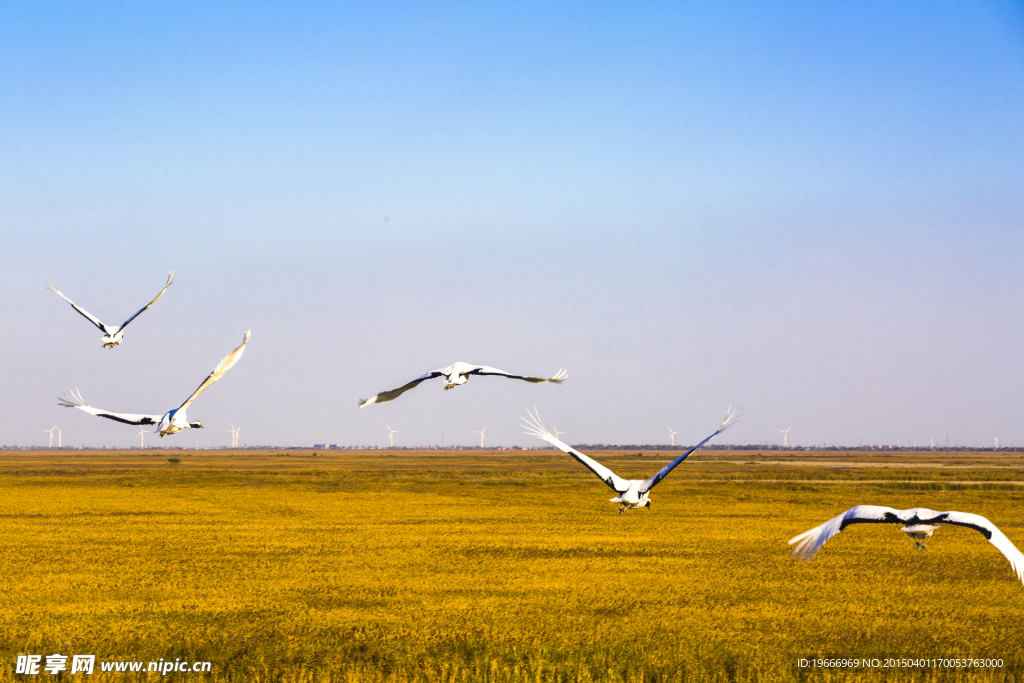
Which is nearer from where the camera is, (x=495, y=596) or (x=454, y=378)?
(x=454, y=378)

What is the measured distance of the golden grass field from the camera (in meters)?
20.2

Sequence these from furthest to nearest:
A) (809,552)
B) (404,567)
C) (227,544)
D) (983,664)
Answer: (227,544) < (404,567) < (983,664) < (809,552)

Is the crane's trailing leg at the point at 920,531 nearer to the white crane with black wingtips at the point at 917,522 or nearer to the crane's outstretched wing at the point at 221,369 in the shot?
the white crane with black wingtips at the point at 917,522

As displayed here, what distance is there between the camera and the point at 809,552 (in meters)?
6.95

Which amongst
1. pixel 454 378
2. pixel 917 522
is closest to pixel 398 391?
pixel 454 378

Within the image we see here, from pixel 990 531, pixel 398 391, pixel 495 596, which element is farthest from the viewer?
pixel 495 596

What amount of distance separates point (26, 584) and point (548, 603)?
16.7m

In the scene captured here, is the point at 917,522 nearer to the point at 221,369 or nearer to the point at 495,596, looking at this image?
the point at 221,369

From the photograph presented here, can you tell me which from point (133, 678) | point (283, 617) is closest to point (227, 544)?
point (283, 617)

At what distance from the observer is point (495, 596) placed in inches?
1102

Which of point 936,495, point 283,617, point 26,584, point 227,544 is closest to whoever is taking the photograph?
point 283,617

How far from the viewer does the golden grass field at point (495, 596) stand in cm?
2023

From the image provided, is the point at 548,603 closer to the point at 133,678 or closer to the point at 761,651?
the point at 761,651

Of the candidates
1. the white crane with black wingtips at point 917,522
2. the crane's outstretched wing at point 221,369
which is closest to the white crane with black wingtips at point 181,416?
the crane's outstretched wing at point 221,369
